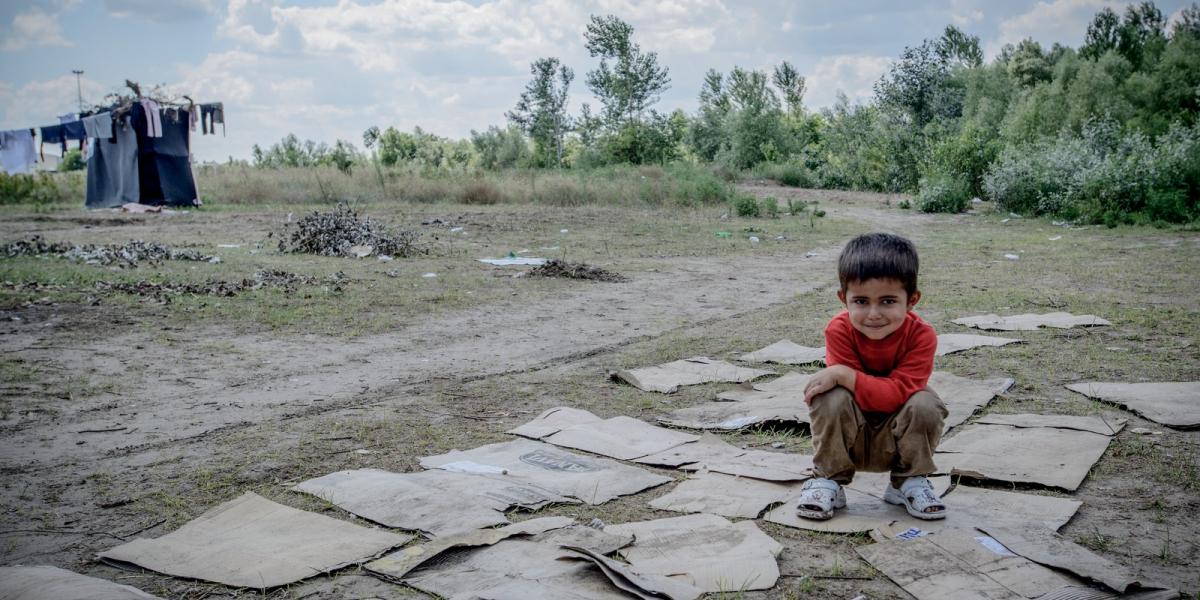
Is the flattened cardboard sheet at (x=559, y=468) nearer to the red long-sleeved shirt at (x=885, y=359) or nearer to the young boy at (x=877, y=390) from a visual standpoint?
the young boy at (x=877, y=390)

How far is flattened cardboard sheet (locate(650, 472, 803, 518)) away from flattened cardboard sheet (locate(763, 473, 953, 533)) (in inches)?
2.5

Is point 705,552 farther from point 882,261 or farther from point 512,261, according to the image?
point 512,261

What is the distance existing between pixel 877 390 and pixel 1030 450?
3.81ft

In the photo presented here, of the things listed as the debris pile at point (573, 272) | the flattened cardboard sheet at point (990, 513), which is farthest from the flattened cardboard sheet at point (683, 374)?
the debris pile at point (573, 272)

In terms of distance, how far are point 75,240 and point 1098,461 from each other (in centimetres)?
1420

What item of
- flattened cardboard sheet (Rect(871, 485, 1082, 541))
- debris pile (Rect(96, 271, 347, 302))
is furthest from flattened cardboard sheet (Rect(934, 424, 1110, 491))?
debris pile (Rect(96, 271, 347, 302))

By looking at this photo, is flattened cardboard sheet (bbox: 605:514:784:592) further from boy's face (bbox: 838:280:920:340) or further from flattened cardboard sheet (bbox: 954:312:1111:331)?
flattened cardboard sheet (bbox: 954:312:1111:331)

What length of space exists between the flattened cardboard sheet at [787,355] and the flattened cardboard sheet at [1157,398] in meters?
1.51

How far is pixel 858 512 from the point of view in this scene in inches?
120

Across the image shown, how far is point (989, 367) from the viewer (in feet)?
17.4

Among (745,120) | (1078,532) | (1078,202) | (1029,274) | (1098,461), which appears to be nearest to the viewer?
(1078,532)

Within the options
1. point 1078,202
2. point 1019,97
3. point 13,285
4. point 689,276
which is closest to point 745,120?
point 1019,97

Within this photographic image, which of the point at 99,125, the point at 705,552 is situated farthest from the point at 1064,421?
the point at 99,125

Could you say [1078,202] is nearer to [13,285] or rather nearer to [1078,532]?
[1078,532]
